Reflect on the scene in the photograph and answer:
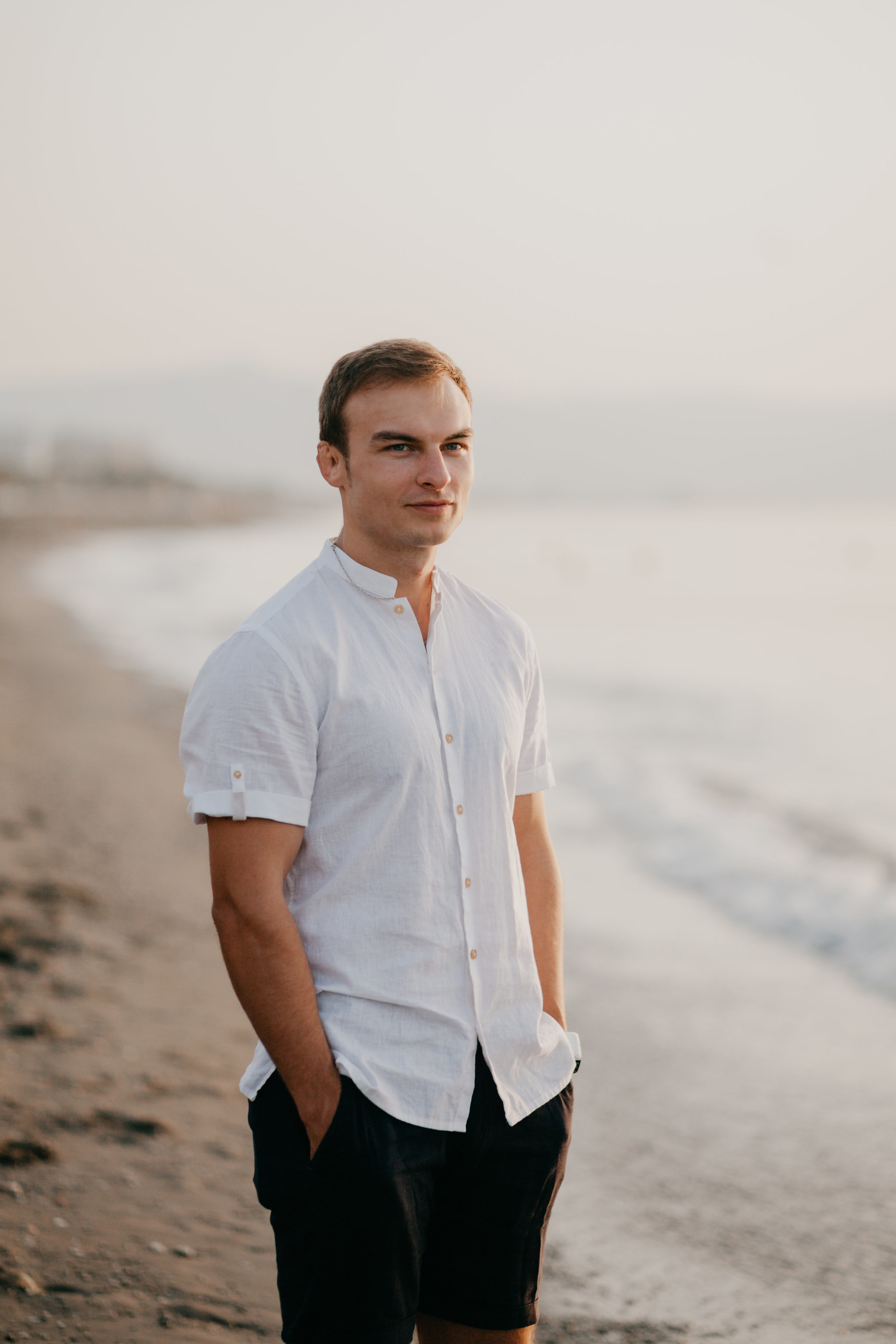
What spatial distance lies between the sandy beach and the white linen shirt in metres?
1.46

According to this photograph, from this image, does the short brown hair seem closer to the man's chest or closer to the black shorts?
the man's chest

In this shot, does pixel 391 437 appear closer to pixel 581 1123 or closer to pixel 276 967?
pixel 276 967

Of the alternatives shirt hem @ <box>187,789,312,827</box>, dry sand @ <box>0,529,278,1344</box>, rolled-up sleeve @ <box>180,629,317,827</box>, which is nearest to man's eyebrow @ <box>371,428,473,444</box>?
rolled-up sleeve @ <box>180,629,317,827</box>

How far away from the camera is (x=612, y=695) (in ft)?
54.6

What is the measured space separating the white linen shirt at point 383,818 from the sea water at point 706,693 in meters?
4.39

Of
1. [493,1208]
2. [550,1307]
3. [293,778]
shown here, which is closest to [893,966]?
[550,1307]

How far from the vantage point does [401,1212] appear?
1673 millimetres

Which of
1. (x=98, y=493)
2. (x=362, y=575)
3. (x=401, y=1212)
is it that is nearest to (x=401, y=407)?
(x=362, y=575)

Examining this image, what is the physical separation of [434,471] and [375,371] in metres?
0.19

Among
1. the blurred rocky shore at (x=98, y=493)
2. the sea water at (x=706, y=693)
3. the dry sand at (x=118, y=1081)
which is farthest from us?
the blurred rocky shore at (x=98, y=493)

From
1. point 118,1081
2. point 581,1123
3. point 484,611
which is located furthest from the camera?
point 581,1123

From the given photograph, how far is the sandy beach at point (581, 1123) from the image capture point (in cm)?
292

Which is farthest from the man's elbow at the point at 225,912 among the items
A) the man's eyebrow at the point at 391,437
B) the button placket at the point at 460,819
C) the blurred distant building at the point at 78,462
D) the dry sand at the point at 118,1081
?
the blurred distant building at the point at 78,462

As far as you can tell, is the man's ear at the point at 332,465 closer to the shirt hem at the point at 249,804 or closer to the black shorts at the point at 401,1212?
the shirt hem at the point at 249,804
